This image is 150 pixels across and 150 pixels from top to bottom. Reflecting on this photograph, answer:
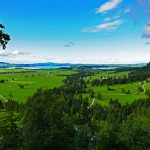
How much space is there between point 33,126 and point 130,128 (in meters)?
52.1

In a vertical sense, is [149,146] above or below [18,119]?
below

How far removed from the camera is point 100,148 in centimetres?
9769

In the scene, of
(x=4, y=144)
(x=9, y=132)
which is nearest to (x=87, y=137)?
(x=9, y=132)

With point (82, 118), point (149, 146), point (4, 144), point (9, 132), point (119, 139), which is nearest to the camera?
point (4, 144)

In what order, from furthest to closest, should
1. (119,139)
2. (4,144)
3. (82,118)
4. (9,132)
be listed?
(82,118) < (119,139) < (9,132) < (4,144)

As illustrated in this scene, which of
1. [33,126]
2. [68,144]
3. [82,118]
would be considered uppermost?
[33,126]

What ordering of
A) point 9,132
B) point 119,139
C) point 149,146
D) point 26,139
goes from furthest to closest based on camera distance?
point 119,139 → point 149,146 → point 9,132 → point 26,139

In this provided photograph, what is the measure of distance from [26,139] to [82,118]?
91505 mm

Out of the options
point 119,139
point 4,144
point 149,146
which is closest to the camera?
point 4,144

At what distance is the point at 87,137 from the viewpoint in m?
107

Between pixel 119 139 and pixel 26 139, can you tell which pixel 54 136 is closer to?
pixel 26 139

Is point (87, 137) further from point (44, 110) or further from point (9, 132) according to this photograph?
point (44, 110)

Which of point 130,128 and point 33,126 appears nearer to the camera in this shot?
point 33,126

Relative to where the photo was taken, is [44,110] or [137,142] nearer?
[44,110]
